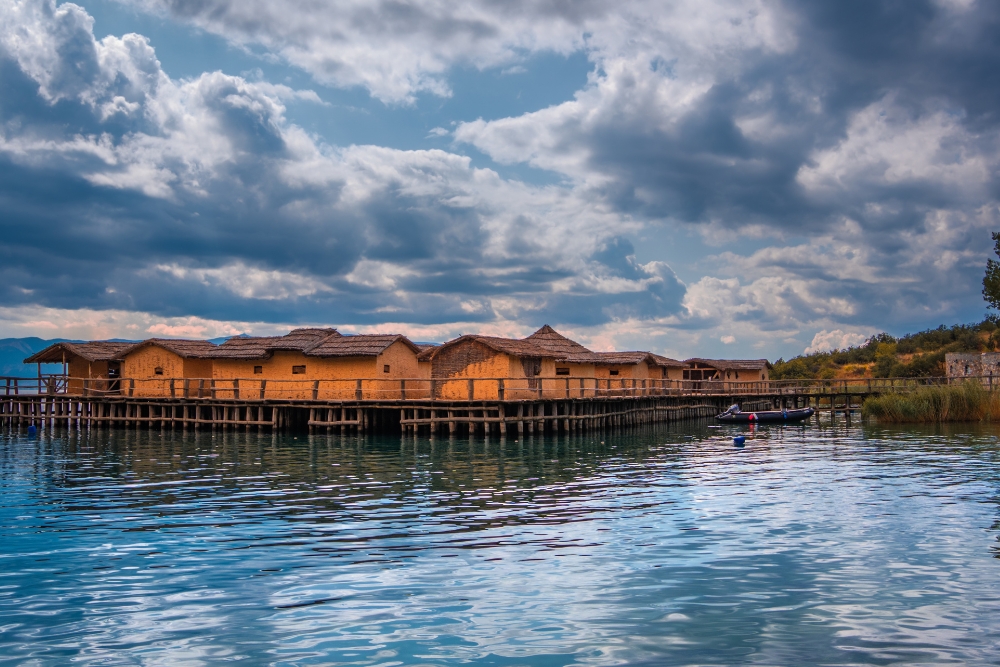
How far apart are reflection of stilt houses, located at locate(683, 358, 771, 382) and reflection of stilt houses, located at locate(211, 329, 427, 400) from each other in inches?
1223

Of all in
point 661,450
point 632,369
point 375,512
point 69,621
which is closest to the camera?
point 69,621

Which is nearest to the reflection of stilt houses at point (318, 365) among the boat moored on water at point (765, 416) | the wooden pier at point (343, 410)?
the wooden pier at point (343, 410)

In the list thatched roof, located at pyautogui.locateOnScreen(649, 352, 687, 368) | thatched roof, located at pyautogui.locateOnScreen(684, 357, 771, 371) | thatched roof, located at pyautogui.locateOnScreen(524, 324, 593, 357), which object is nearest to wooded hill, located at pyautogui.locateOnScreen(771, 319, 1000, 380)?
thatched roof, located at pyautogui.locateOnScreen(684, 357, 771, 371)

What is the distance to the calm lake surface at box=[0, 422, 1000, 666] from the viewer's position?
888 cm

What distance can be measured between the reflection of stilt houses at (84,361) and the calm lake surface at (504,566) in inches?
964

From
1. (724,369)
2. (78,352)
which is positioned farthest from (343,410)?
(724,369)

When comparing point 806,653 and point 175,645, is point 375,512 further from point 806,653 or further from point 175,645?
point 806,653

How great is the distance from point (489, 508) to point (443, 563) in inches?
207

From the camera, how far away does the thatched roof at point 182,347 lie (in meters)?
43.2

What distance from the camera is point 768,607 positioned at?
10031 mm

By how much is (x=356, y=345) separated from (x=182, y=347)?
10.8m

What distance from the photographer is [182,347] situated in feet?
144

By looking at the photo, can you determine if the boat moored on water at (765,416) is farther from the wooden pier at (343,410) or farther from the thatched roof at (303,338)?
the thatched roof at (303,338)

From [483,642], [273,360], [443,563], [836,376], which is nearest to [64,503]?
[443,563]
